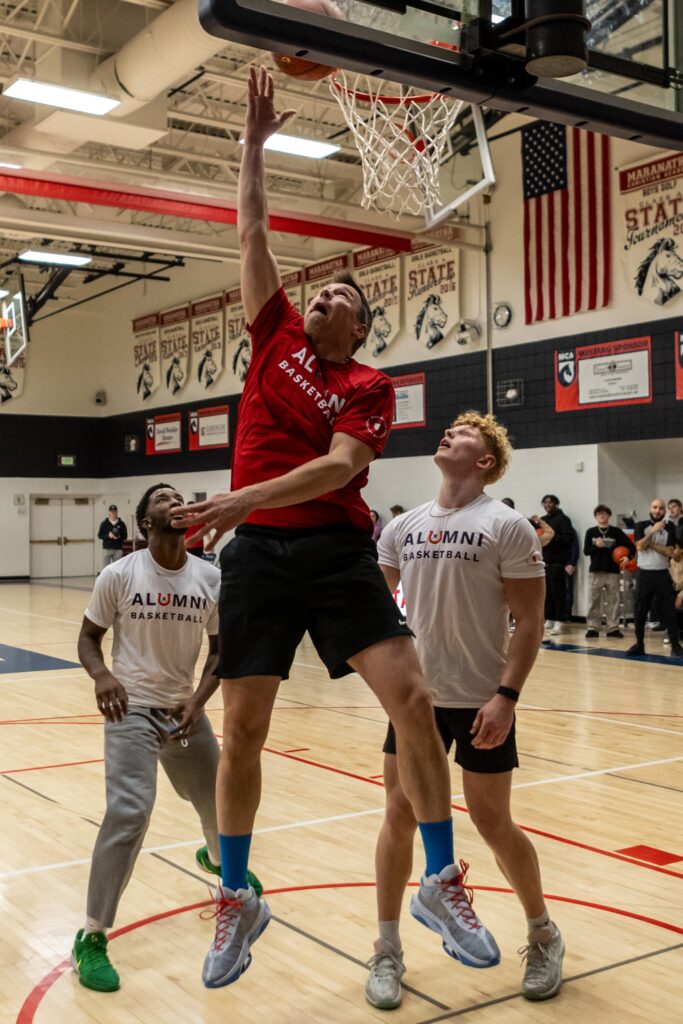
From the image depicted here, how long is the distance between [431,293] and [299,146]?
4.45 meters

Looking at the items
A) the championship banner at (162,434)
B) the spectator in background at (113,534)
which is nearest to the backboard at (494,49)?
the spectator in background at (113,534)

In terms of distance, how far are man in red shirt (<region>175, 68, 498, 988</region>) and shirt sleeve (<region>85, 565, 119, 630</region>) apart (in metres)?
1.04

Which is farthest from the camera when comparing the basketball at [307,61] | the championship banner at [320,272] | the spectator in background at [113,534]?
the spectator in background at [113,534]

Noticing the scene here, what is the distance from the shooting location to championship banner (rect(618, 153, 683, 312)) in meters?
14.8

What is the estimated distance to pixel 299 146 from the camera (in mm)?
15156

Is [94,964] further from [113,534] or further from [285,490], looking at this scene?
[113,534]

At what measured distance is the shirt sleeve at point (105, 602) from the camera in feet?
13.8

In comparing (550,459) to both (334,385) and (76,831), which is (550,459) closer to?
(76,831)

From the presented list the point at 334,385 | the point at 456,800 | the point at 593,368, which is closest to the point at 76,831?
the point at 456,800

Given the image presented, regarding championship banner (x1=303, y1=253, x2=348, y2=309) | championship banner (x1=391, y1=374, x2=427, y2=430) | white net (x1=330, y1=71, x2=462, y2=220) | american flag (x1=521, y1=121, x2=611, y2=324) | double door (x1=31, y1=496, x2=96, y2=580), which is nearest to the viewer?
white net (x1=330, y1=71, x2=462, y2=220)

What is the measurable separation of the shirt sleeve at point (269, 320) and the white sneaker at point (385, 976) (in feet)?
6.55

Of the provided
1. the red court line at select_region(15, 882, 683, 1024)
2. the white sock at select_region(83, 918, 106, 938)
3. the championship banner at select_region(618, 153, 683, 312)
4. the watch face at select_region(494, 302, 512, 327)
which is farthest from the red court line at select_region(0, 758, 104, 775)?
the watch face at select_region(494, 302, 512, 327)

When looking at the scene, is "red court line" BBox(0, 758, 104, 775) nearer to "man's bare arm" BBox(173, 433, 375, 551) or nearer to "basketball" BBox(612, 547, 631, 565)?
"man's bare arm" BBox(173, 433, 375, 551)

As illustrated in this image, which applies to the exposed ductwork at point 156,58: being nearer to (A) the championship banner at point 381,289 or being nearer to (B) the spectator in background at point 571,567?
(A) the championship banner at point 381,289
